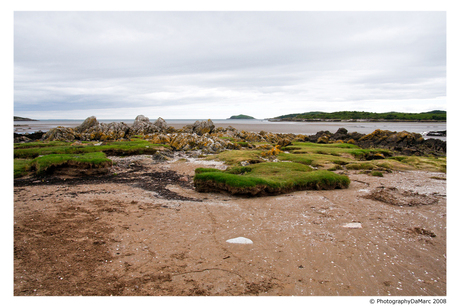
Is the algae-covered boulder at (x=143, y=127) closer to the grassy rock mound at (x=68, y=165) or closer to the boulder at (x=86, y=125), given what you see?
the boulder at (x=86, y=125)

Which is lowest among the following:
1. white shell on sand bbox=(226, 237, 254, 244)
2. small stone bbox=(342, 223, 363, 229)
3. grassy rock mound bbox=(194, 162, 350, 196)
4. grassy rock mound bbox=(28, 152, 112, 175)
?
small stone bbox=(342, 223, 363, 229)

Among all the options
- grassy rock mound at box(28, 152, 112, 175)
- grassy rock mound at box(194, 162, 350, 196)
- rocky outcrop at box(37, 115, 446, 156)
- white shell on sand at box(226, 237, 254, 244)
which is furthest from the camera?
rocky outcrop at box(37, 115, 446, 156)

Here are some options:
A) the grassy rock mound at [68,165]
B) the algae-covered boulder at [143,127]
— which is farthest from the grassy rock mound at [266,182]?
the algae-covered boulder at [143,127]

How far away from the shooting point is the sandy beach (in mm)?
6152

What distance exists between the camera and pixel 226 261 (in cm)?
720

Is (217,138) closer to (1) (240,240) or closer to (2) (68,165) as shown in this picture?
(2) (68,165)

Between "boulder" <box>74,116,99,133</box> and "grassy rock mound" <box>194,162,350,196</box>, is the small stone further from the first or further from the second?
"boulder" <box>74,116,99,133</box>

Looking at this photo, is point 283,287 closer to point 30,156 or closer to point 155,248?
point 155,248

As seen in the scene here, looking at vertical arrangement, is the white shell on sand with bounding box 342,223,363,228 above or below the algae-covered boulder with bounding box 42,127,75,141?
below

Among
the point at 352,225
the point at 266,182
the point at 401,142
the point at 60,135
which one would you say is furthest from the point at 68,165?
the point at 401,142

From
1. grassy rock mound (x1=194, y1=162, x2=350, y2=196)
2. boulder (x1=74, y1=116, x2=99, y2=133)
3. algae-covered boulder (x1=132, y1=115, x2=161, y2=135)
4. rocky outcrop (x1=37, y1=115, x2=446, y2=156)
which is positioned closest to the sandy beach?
grassy rock mound (x1=194, y1=162, x2=350, y2=196)

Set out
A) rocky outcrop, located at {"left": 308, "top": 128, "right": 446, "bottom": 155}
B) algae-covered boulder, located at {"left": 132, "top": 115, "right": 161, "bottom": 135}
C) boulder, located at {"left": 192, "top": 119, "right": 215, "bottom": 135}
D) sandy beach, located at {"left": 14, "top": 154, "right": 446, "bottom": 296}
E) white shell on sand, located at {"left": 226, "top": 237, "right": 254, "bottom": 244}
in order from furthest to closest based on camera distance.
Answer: algae-covered boulder, located at {"left": 132, "top": 115, "right": 161, "bottom": 135}, boulder, located at {"left": 192, "top": 119, "right": 215, "bottom": 135}, rocky outcrop, located at {"left": 308, "top": 128, "right": 446, "bottom": 155}, white shell on sand, located at {"left": 226, "top": 237, "right": 254, "bottom": 244}, sandy beach, located at {"left": 14, "top": 154, "right": 446, "bottom": 296}

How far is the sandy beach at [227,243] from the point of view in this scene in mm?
6152

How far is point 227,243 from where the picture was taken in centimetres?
829
